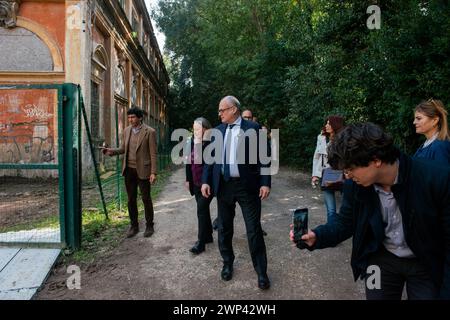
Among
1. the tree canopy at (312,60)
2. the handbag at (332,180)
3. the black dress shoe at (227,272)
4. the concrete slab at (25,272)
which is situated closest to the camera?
the concrete slab at (25,272)

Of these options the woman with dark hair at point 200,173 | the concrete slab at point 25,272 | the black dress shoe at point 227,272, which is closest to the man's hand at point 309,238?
the black dress shoe at point 227,272

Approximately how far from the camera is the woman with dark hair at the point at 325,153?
4453 mm

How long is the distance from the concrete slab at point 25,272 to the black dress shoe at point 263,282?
7.45 feet

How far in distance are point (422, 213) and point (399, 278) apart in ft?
1.67

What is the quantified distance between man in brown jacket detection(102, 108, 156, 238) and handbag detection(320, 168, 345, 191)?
8.30ft

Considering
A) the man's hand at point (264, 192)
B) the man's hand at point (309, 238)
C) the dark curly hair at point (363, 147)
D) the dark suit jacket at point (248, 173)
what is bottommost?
the man's hand at point (309, 238)

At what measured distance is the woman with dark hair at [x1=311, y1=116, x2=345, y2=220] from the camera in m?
4.45

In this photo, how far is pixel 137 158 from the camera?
511 centimetres

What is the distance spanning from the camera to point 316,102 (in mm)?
11133

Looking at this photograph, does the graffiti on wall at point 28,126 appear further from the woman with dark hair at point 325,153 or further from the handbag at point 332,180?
the handbag at point 332,180

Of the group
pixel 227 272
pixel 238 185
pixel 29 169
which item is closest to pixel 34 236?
pixel 29 169

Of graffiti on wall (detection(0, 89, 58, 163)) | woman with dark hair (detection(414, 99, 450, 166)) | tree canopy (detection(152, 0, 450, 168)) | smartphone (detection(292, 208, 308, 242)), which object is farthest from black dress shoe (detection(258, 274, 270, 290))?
graffiti on wall (detection(0, 89, 58, 163))

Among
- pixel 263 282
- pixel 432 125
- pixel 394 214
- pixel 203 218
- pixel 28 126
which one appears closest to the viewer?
pixel 394 214

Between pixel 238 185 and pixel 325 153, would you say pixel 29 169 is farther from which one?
pixel 325 153
